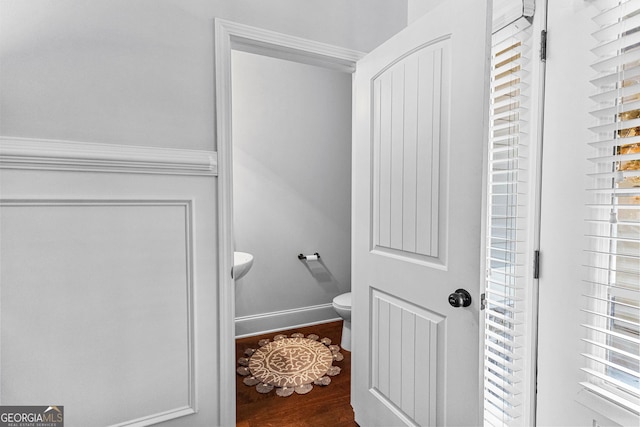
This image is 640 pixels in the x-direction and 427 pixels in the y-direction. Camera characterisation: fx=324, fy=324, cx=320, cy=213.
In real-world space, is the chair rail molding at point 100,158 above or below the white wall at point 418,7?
below

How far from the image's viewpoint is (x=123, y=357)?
1.29 m

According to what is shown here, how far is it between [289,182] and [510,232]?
1.92 m

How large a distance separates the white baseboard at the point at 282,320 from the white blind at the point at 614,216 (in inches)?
86.6

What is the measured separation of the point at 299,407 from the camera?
1833 millimetres

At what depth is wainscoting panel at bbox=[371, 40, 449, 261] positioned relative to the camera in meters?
1.20

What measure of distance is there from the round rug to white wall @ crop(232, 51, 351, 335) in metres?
0.34

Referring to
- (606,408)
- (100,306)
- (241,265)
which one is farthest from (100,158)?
(606,408)

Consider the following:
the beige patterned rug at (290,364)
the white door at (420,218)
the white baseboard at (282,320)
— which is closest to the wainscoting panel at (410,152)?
the white door at (420,218)

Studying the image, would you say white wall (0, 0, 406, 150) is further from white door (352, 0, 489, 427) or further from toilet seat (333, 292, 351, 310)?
toilet seat (333, 292, 351, 310)

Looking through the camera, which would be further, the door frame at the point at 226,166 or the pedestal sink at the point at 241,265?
the pedestal sink at the point at 241,265

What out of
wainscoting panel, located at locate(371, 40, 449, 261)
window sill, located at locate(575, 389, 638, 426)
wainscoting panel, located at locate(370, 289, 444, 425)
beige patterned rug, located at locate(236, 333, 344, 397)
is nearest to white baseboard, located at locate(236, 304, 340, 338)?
beige patterned rug, located at locate(236, 333, 344, 397)

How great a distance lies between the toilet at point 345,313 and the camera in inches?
92.4

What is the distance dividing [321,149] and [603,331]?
2412 mm

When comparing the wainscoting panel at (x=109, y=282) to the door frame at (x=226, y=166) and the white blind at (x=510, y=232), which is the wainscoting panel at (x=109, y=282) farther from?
the white blind at (x=510, y=232)
